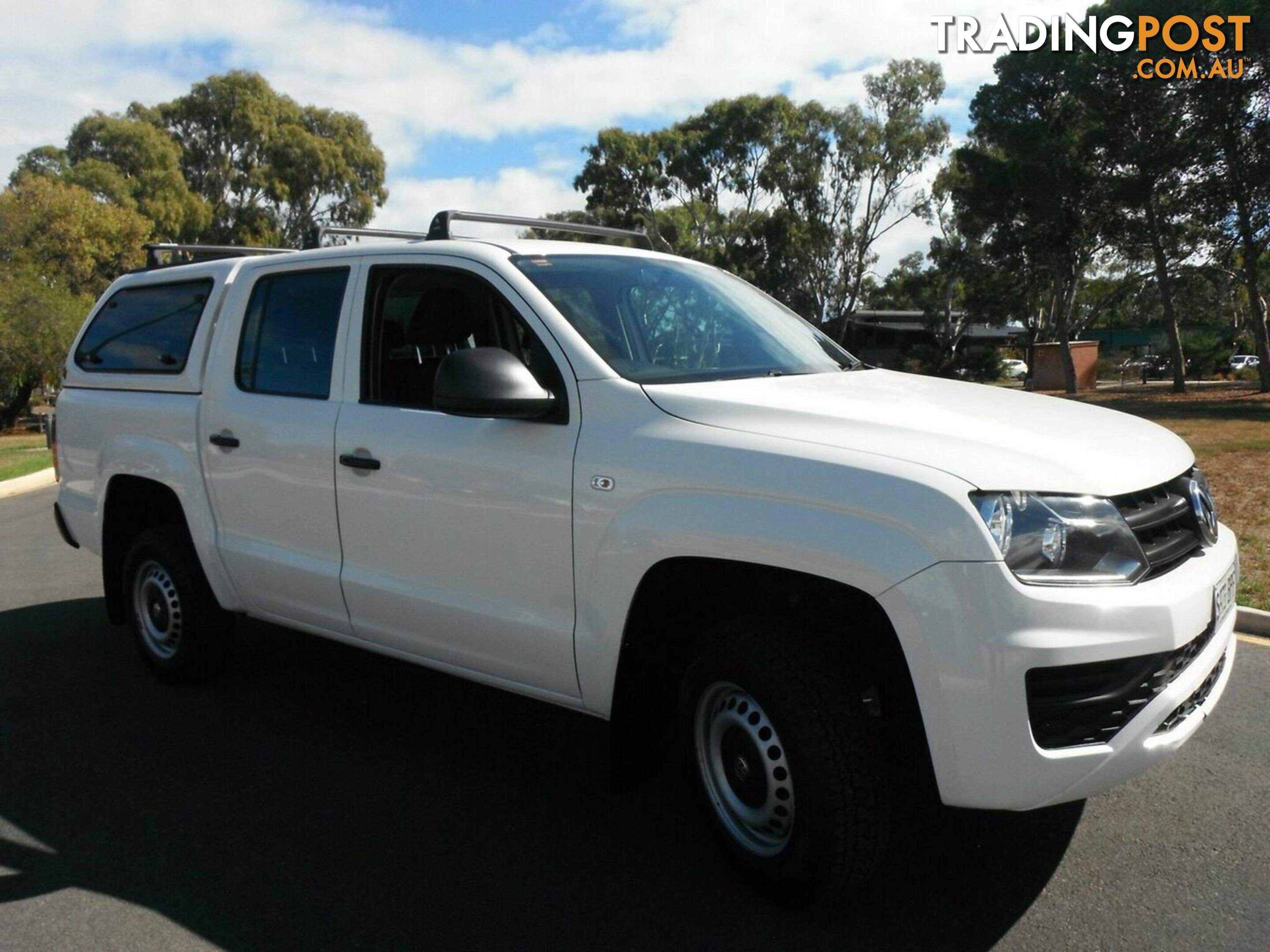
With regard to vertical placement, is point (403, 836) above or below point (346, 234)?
below

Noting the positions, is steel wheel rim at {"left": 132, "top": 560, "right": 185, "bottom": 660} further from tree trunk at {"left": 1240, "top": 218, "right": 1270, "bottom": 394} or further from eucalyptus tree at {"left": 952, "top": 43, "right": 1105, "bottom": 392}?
eucalyptus tree at {"left": 952, "top": 43, "right": 1105, "bottom": 392}

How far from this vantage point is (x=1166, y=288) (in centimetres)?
3108

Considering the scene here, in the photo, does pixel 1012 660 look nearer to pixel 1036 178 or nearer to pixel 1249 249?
pixel 1249 249

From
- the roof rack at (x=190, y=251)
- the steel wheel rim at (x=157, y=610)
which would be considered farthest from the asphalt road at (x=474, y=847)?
the roof rack at (x=190, y=251)

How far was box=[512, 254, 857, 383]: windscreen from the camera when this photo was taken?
3.86 meters

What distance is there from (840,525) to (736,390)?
0.77 m

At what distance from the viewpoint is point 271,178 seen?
52.5 meters

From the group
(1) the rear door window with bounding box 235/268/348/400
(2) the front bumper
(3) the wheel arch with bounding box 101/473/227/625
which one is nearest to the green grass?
(3) the wheel arch with bounding box 101/473/227/625

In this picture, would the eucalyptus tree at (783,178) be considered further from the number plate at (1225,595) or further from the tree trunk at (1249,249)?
the number plate at (1225,595)

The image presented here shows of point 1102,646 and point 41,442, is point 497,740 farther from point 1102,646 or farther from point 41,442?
point 41,442

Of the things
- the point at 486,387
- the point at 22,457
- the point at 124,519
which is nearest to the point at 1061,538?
the point at 486,387

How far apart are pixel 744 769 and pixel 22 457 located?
19.8m

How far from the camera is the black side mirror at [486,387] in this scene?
349 cm

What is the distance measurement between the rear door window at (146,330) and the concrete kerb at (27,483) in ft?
30.6
